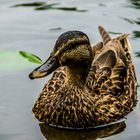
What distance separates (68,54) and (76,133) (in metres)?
0.98

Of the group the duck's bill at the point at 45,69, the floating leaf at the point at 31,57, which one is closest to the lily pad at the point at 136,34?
the floating leaf at the point at 31,57

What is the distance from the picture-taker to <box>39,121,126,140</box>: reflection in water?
838 centimetres

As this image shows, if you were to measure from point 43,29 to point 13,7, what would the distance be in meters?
0.90

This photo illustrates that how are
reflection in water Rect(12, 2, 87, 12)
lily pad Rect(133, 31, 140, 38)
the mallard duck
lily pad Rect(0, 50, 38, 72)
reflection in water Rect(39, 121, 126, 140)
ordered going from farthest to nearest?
reflection in water Rect(12, 2, 87, 12)
lily pad Rect(133, 31, 140, 38)
lily pad Rect(0, 50, 38, 72)
reflection in water Rect(39, 121, 126, 140)
the mallard duck

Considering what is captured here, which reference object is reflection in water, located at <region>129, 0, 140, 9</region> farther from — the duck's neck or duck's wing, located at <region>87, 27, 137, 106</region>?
the duck's neck

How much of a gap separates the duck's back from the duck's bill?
810 millimetres

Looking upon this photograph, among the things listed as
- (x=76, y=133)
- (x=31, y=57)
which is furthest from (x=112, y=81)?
(x=31, y=57)

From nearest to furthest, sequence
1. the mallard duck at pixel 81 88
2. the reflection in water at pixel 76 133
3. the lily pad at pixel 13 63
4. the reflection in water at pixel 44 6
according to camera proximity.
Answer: the mallard duck at pixel 81 88, the reflection in water at pixel 76 133, the lily pad at pixel 13 63, the reflection in water at pixel 44 6

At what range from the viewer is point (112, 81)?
8.84 m

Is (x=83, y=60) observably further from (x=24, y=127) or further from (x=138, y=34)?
(x=138, y=34)

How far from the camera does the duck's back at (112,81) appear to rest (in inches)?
343

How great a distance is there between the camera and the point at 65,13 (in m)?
11.7

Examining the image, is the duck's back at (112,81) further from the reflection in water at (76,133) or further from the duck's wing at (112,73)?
the reflection in water at (76,133)

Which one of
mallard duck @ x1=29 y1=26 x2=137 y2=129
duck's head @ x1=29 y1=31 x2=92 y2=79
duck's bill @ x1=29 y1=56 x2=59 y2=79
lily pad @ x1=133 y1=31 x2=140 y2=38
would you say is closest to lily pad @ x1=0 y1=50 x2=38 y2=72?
mallard duck @ x1=29 y1=26 x2=137 y2=129
